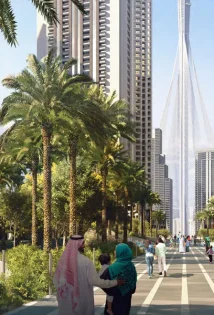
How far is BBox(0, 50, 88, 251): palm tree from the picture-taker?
32250 millimetres

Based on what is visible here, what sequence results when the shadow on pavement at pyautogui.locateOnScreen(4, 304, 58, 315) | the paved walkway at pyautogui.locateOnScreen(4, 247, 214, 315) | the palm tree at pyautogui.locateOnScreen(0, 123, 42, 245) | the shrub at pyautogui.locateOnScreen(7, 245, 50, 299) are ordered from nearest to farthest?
the shadow on pavement at pyautogui.locateOnScreen(4, 304, 58, 315) < the paved walkway at pyautogui.locateOnScreen(4, 247, 214, 315) < the shrub at pyautogui.locateOnScreen(7, 245, 50, 299) < the palm tree at pyautogui.locateOnScreen(0, 123, 42, 245)

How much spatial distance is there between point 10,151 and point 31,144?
163 inches

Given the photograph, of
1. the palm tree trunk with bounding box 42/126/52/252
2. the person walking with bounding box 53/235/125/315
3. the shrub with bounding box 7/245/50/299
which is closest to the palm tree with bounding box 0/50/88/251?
the palm tree trunk with bounding box 42/126/52/252

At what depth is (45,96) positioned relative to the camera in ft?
107

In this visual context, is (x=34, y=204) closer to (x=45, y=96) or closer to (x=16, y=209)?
(x=45, y=96)

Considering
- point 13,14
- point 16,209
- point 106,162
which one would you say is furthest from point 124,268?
point 16,209

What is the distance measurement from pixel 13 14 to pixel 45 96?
16665 mm

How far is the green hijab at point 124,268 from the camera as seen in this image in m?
9.03

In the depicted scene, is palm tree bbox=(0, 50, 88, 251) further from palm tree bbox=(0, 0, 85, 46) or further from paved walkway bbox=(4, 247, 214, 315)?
palm tree bbox=(0, 0, 85, 46)

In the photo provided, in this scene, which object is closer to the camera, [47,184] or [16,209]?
[47,184]

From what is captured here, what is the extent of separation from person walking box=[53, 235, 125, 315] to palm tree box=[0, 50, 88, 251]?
24.2 m

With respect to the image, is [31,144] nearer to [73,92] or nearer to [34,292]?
[73,92]

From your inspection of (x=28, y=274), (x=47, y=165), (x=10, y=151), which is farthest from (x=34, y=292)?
(x=10, y=151)

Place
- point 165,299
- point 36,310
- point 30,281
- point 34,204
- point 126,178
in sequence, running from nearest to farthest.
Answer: point 36,310
point 165,299
point 30,281
point 34,204
point 126,178
